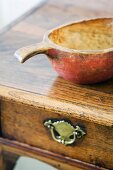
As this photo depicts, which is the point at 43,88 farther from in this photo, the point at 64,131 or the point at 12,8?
the point at 12,8

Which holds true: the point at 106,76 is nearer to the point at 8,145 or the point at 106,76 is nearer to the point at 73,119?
the point at 73,119

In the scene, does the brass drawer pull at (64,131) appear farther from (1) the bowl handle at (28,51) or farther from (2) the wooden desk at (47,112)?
(1) the bowl handle at (28,51)

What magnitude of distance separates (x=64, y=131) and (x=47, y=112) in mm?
41

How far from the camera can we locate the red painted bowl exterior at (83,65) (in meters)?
0.57

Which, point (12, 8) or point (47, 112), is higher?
point (47, 112)

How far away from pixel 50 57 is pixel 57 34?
0.07 meters

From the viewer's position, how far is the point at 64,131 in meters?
0.61

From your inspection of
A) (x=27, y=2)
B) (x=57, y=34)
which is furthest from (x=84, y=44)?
(x=27, y=2)

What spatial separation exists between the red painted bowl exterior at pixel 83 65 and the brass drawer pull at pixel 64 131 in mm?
74

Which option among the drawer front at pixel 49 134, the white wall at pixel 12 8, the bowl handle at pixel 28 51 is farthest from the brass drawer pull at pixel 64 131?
the white wall at pixel 12 8

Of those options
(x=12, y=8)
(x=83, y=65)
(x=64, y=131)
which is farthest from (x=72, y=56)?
(x=12, y=8)

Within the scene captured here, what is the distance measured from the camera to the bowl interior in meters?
0.67

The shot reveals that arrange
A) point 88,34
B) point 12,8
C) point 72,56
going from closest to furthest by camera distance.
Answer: point 72,56
point 88,34
point 12,8

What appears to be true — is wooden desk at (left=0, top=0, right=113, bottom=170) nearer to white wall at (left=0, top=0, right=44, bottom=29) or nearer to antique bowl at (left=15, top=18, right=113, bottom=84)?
antique bowl at (left=15, top=18, right=113, bottom=84)
